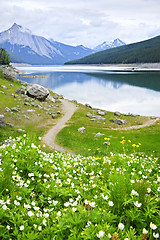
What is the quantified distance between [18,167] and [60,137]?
20.4 m

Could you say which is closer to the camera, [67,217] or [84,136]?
[67,217]

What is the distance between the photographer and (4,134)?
78.5 ft

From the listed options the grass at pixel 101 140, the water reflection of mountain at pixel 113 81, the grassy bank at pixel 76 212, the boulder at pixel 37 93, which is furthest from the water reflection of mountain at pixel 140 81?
the grassy bank at pixel 76 212

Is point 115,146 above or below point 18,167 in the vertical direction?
below

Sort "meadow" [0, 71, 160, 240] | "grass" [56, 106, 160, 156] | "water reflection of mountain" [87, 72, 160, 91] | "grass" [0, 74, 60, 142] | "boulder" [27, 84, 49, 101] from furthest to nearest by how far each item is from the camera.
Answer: "water reflection of mountain" [87, 72, 160, 91] → "boulder" [27, 84, 49, 101] → "grass" [0, 74, 60, 142] → "grass" [56, 106, 160, 156] → "meadow" [0, 71, 160, 240]

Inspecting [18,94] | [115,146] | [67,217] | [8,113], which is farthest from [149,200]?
[18,94]

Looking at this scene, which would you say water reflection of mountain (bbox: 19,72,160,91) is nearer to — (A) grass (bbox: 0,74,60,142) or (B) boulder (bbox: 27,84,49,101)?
(B) boulder (bbox: 27,84,49,101)

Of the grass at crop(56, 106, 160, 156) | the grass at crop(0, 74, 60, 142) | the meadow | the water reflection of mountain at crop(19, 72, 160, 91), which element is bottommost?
the grass at crop(56, 106, 160, 156)

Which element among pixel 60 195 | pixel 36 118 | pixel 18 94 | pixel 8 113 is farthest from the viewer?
pixel 18 94

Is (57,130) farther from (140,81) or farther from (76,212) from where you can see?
(140,81)

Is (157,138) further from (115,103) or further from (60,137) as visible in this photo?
(115,103)

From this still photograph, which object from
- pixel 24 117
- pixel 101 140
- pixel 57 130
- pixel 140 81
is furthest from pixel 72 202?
pixel 140 81

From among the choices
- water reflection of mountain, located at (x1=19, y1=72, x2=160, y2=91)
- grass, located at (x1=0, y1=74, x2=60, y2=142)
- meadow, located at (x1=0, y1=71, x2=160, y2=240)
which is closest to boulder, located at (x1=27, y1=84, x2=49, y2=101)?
grass, located at (x1=0, y1=74, x2=60, y2=142)

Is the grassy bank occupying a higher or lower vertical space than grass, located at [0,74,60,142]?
higher
